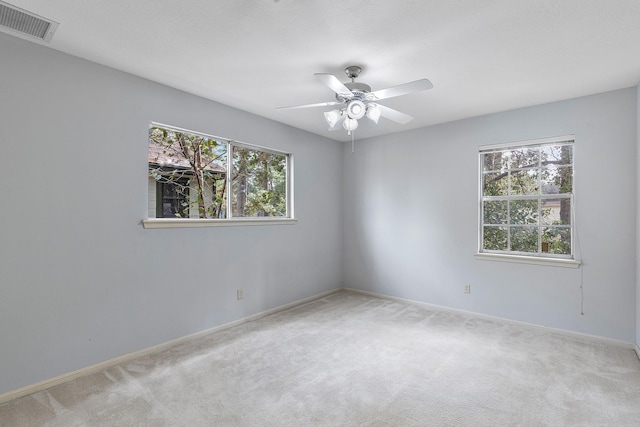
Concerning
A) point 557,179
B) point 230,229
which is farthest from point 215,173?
point 557,179

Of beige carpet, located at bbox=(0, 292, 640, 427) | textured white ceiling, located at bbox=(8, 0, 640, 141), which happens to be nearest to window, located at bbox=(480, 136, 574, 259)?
textured white ceiling, located at bbox=(8, 0, 640, 141)

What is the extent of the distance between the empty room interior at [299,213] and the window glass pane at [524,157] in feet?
0.12

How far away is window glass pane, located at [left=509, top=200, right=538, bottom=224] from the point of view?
3.58 meters

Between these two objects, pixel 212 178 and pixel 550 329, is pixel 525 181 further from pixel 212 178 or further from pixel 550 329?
pixel 212 178

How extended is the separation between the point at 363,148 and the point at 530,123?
216cm

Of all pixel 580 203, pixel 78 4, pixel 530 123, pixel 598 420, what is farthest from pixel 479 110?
pixel 78 4

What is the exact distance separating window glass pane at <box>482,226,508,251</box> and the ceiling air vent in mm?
4347

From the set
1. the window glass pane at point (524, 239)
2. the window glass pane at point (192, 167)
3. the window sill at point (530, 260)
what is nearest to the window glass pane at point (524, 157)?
the window glass pane at point (524, 239)

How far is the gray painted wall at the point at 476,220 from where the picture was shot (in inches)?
120

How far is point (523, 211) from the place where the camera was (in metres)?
3.66

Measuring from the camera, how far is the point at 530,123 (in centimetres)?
351

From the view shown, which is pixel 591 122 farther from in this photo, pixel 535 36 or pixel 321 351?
pixel 321 351

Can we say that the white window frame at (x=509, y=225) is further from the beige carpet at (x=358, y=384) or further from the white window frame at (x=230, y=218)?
the white window frame at (x=230, y=218)

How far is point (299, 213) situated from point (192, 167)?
157 centimetres
